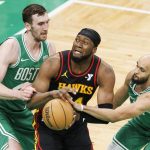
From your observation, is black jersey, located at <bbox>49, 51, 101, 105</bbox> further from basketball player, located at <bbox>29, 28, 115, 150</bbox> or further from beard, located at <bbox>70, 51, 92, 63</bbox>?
beard, located at <bbox>70, 51, 92, 63</bbox>

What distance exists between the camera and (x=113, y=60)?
10.1 meters

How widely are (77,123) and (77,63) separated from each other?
0.70 meters

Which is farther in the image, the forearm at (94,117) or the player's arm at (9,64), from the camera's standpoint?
the forearm at (94,117)

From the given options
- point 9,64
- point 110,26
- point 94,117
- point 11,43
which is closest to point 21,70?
point 9,64

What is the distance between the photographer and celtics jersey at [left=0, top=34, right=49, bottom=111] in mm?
5812

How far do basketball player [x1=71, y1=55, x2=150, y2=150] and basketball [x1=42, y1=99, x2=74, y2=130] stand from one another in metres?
0.11

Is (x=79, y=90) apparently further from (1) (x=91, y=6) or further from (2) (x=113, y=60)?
(1) (x=91, y=6)

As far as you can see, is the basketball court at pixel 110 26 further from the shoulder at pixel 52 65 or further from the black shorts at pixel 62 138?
the shoulder at pixel 52 65

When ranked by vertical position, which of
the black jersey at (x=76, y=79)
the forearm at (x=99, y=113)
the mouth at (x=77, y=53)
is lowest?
the forearm at (x=99, y=113)

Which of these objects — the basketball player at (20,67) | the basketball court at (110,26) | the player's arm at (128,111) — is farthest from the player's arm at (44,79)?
the basketball court at (110,26)

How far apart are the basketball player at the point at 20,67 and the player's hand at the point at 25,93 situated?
0.11 m

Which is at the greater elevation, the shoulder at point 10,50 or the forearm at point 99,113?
the shoulder at point 10,50

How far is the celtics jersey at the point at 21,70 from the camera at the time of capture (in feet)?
19.1

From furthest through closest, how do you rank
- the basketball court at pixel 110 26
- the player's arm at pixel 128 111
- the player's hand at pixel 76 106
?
1. the basketball court at pixel 110 26
2. the player's hand at pixel 76 106
3. the player's arm at pixel 128 111
